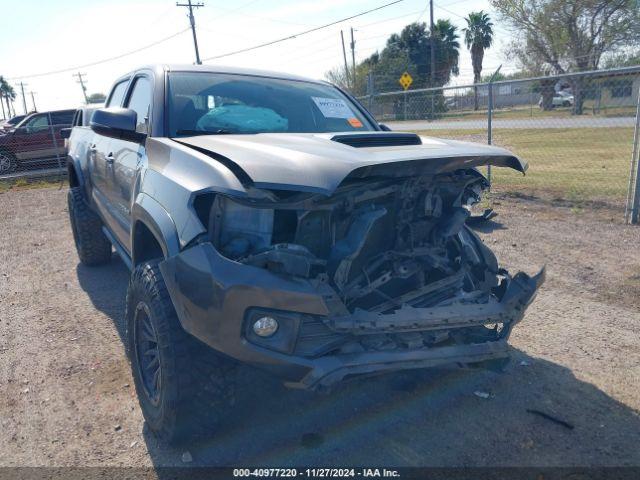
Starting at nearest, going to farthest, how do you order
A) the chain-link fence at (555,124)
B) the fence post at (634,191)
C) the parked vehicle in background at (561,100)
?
1. the fence post at (634,191)
2. the chain-link fence at (555,124)
3. the parked vehicle in background at (561,100)

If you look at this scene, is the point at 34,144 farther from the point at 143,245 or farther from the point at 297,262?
the point at 297,262

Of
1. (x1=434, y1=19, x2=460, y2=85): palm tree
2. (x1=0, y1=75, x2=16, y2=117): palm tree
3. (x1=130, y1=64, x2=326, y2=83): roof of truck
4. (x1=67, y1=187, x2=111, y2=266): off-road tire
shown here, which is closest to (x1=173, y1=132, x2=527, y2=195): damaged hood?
(x1=130, y1=64, x2=326, y2=83): roof of truck

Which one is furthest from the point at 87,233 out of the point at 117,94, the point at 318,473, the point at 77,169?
the point at 318,473

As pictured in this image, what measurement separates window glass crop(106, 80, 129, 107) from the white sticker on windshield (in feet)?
5.76

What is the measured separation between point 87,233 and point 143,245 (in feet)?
9.88

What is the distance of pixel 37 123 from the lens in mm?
16156

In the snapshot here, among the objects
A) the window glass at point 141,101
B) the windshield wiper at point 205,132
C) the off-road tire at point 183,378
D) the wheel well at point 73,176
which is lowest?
the off-road tire at point 183,378

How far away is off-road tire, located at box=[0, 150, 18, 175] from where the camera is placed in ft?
52.7

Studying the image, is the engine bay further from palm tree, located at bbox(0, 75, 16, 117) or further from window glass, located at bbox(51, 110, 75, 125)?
palm tree, located at bbox(0, 75, 16, 117)

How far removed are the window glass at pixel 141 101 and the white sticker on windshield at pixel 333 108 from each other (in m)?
1.23

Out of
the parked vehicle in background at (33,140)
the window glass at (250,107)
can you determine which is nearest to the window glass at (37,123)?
the parked vehicle in background at (33,140)

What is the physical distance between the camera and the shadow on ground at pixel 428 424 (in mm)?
2840

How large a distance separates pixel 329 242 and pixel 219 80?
183cm

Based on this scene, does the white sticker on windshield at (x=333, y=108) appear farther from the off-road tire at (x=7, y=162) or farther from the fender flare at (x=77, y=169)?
the off-road tire at (x=7, y=162)
